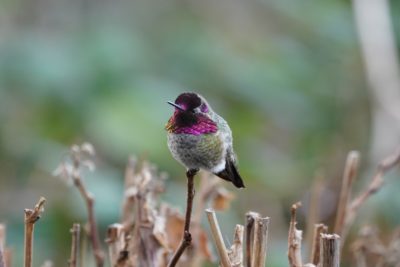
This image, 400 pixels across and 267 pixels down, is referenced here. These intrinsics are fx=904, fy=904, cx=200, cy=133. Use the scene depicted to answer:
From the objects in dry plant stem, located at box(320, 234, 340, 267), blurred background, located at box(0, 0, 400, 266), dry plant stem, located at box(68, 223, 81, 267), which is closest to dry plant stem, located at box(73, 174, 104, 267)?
dry plant stem, located at box(68, 223, 81, 267)

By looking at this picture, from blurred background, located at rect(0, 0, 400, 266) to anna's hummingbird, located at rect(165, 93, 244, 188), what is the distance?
97cm

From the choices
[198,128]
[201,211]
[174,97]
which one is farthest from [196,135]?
[174,97]

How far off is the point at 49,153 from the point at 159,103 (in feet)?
1.30

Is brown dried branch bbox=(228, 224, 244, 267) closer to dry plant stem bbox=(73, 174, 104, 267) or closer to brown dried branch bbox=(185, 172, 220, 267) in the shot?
dry plant stem bbox=(73, 174, 104, 267)

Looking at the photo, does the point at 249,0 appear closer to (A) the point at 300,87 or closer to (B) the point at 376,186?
(A) the point at 300,87

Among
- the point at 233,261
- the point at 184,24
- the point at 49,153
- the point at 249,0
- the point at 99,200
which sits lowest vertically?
the point at 233,261

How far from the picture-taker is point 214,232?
0.95m

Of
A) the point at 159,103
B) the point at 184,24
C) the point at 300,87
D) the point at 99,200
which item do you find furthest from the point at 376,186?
the point at 184,24

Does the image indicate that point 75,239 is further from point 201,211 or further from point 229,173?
point 201,211

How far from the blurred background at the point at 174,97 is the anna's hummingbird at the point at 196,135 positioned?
973 mm

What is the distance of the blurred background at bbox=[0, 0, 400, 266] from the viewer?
2.47m

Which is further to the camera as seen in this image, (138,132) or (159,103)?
(159,103)

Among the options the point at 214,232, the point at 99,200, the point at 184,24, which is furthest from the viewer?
the point at 184,24

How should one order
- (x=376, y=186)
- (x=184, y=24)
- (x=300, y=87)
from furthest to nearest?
(x=184, y=24) → (x=300, y=87) → (x=376, y=186)
